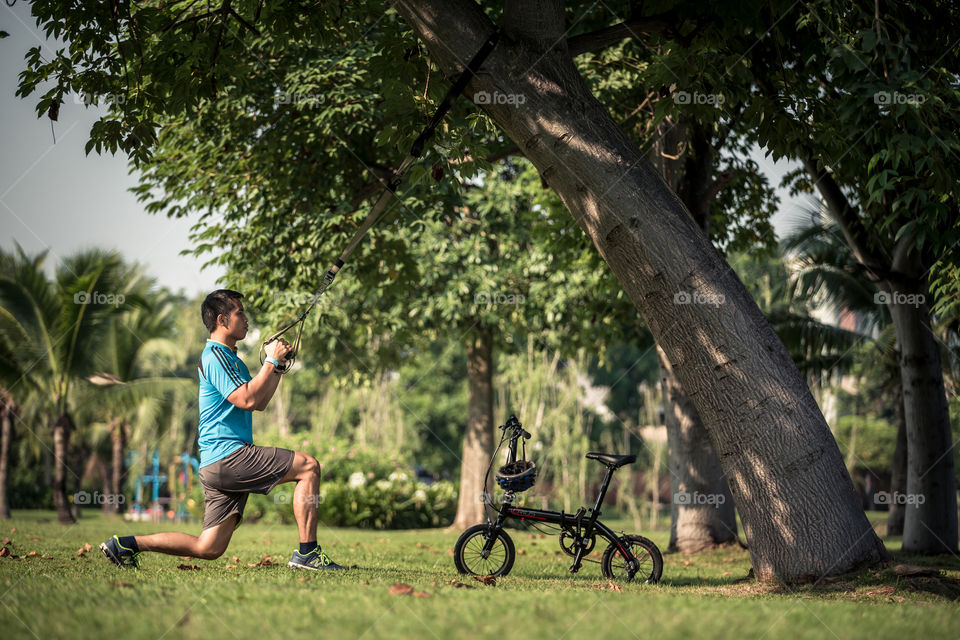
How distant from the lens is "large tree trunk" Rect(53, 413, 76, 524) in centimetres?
1717

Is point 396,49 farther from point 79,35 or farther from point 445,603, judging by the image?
point 445,603

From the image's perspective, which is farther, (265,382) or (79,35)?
(79,35)

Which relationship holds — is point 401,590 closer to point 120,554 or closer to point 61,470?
point 120,554

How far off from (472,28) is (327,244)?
542 centimetres

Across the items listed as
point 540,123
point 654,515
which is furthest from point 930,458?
point 654,515

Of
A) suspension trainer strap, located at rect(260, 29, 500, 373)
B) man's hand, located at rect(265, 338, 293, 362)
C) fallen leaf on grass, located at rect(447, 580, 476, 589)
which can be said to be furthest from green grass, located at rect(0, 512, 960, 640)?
suspension trainer strap, located at rect(260, 29, 500, 373)

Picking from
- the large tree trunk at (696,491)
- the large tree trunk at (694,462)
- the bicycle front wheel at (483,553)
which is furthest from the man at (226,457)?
the large tree trunk at (694,462)

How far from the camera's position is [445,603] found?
14.4 feet
